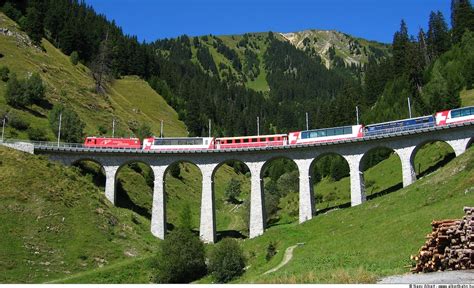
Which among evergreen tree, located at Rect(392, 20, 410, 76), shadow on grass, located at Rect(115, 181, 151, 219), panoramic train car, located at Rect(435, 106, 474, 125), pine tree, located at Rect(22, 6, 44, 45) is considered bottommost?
shadow on grass, located at Rect(115, 181, 151, 219)

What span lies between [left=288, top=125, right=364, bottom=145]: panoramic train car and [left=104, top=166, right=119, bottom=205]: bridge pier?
27.6 metres

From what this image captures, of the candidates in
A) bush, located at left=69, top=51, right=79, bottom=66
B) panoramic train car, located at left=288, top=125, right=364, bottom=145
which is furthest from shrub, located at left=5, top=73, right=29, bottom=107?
panoramic train car, located at left=288, top=125, right=364, bottom=145

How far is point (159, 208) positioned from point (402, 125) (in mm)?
36646

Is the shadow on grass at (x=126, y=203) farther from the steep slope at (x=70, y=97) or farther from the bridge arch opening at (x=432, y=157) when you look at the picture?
the bridge arch opening at (x=432, y=157)

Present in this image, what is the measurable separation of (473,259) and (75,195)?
52403mm

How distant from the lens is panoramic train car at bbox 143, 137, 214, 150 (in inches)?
2820

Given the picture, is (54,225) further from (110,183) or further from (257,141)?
(257,141)

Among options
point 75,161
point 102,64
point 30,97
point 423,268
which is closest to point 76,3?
point 102,64

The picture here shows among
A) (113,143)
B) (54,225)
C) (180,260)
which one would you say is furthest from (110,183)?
(180,260)

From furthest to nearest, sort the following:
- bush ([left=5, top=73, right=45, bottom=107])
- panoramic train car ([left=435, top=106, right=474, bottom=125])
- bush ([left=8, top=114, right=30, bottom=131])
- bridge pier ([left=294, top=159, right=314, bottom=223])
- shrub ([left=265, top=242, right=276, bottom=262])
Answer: bush ([left=5, top=73, right=45, bottom=107])
bush ([left=8, top=114, right=30, bottom=131])
bridge pier ([left=294, top=159, right=314, bottom=223])
panoramic train car ([left=435, top=106, right=474, bottom=125])
shrub ([left=265, top=242, right=276, bottom=262])

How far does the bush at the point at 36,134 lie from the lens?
79488 mm

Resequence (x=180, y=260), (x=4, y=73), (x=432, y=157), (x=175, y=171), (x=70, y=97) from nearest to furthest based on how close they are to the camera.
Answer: (x=180, y=260) < (x=432, y=157) < (x=175, y=171) < (x=4, y=73) < (x=70, y=97)

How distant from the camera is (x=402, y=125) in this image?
209 feet

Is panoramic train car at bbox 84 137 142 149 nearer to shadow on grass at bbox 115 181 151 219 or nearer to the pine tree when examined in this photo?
shadow on grass at bbox 115 181 151 219
